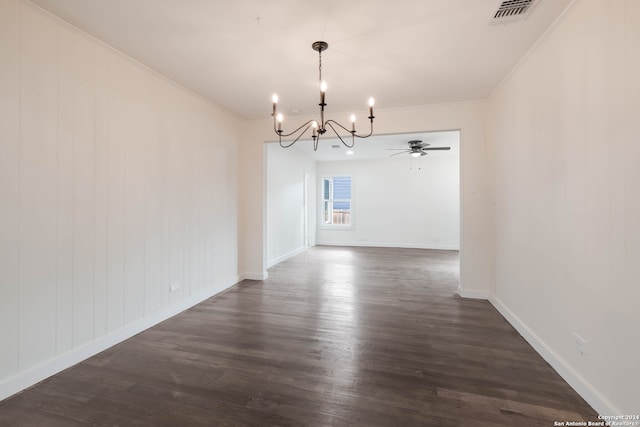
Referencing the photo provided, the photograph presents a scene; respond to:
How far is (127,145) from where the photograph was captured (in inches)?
106

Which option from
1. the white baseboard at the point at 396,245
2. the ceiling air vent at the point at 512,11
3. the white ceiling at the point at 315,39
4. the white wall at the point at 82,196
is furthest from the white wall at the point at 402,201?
the ceiling air vent at the point at 512,11

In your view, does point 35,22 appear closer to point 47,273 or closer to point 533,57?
point 47,273

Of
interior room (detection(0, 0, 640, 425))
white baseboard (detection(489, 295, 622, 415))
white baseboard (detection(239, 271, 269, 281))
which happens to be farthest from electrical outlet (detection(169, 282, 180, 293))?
white baseboard (detection(489, 295, 622, 415))

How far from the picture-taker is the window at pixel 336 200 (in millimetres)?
8920

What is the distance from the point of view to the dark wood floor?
5.51ft

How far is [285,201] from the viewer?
22.4ft

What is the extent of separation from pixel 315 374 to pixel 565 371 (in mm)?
1820

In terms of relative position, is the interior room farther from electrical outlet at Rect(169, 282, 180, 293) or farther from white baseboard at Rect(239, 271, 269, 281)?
white baseboard at Rect(239, 271, 269, 281)

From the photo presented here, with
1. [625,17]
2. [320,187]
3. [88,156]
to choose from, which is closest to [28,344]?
[88,156]

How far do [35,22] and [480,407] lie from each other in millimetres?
4018

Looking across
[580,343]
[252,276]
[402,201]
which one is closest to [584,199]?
[580,343]

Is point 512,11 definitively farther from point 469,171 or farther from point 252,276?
point 252,276

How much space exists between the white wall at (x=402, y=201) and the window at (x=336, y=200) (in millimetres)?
215

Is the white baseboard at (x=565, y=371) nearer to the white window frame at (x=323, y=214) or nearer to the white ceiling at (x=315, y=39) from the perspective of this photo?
the white ceiling at (x=315, y=39)
